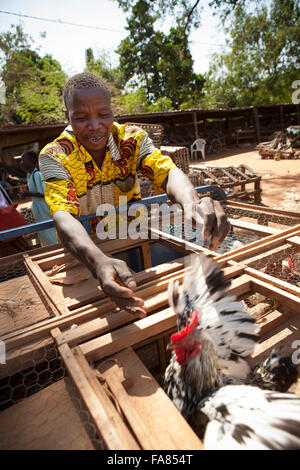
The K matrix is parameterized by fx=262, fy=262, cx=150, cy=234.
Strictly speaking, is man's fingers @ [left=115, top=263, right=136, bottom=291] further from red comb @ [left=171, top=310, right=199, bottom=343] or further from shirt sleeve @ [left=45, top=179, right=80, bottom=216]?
shirt sleeve @ [left=45, top=179, right=80, bottom=216]

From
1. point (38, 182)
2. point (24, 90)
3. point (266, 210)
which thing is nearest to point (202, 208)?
point (266, 210)

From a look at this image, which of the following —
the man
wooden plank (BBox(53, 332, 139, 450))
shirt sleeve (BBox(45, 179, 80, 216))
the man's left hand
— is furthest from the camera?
shirt sleeve (BBox(45, 179, 80, 216))

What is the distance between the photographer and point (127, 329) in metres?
0.99

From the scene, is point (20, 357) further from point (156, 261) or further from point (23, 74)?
point (23, 74)

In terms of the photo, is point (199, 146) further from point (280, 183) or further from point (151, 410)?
point (151, 410)

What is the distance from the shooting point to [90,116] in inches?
59.0

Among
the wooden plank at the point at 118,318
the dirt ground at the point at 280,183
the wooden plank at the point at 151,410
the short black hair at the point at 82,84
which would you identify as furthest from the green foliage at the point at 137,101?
the wooden plank at the point at 151,410

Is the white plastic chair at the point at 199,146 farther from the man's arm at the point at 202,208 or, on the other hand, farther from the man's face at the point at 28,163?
the man's arm at the point at 202,208

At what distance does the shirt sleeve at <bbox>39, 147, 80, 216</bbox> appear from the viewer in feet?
4.66

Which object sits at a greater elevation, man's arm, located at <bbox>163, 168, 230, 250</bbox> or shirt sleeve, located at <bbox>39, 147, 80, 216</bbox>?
shirt sleeve, located at <bbox>39, 147, 80, 216</bbox>

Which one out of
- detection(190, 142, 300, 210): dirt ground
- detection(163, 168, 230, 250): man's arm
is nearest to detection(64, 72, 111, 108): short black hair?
detection(163, 168, 230, 250): man's arm

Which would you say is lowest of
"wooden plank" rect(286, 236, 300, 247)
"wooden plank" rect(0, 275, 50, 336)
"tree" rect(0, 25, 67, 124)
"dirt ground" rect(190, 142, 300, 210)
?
"dirt ground" rect(190, 142, 300, 210)

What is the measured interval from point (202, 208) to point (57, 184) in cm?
81

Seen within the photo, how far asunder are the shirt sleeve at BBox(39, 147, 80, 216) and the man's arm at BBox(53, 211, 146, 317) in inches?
3.9
